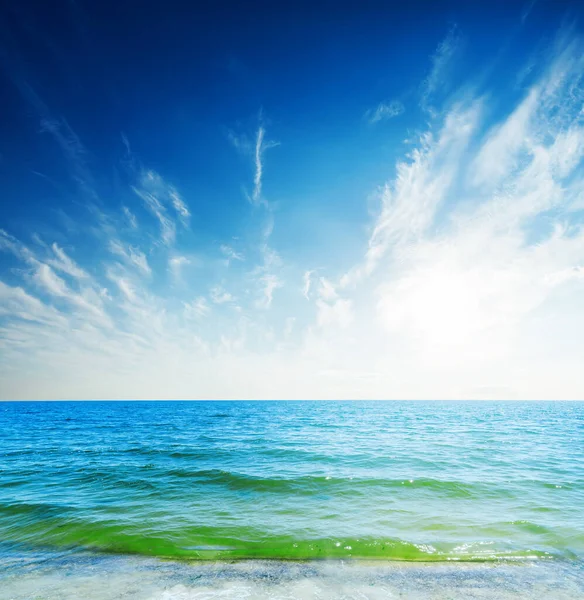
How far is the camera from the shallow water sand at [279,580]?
20.5 feet

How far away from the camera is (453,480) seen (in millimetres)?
15188

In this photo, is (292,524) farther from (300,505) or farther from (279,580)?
(279,580)

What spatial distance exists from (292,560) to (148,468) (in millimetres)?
13417

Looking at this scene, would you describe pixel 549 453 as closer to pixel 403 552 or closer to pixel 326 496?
pixel 326 496

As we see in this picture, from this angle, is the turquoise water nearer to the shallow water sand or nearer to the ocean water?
the ocean water

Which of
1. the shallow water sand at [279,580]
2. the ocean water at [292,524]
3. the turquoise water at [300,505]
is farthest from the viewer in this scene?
the turquoise water at [300,505]

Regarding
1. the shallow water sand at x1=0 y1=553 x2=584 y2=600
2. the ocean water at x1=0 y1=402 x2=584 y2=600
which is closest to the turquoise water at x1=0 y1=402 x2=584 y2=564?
the ocean water at x1=0 y1=402 x2=584 y2=600

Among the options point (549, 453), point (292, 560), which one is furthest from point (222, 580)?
point (549, 453)

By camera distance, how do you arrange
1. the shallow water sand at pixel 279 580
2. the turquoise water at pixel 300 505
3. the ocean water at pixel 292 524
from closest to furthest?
the shallow water sand at pixel 279 580 → the ocean water at pixel 292 524 → the turquoise water at pixel 300 505

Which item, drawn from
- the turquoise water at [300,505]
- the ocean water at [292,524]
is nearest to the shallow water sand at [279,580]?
the ocean water at [292,524]

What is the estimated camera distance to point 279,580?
685cm

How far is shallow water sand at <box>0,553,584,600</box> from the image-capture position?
6250 mm

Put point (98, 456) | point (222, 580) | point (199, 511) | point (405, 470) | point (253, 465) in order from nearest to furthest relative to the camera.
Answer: point (222, 580) → point (199, 511) → point (405, 470) → point (253, 465) → point (98, 456)

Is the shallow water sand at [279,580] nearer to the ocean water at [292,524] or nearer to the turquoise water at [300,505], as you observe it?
the ocean water at [292,524]
